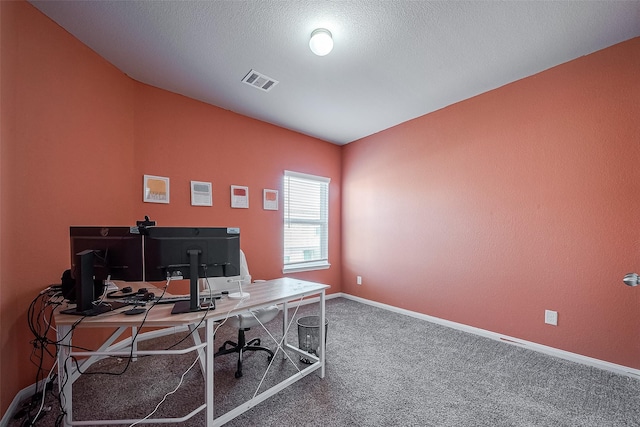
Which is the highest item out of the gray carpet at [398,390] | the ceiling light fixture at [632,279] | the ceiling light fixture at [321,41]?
the ceiling light fixture at [321,41]

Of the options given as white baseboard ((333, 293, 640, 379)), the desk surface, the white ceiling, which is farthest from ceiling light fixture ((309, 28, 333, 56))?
white baseboard ((333, 293, 640, 379))

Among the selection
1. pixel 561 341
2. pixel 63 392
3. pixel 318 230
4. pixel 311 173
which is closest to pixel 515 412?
pixel 561 341

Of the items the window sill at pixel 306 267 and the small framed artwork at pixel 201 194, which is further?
the window sill at pixel 306 267

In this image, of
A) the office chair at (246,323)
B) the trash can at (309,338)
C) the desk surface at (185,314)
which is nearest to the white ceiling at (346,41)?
the desk surface at (185,314)

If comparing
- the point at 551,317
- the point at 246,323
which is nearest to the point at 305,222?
the point at 246,323

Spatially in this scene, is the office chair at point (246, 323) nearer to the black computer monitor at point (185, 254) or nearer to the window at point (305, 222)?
the black computer monitor at point (185, 254)

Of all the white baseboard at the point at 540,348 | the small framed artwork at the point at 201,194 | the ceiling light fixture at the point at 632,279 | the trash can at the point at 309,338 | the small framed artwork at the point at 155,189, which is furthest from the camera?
the small framed artwork at the point at 201,194

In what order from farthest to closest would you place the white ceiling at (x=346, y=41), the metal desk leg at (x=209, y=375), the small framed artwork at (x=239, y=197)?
the small framed artwork at (x=239, y=197), the white ceiling at (x=346, y=41), the metal desk leg at (x=209, y=375)

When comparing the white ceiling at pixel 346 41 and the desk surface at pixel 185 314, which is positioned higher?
the white ceiling at pixel 346 41

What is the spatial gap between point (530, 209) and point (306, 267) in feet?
9.41

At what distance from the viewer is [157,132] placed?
9.34 feet

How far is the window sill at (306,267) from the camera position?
390 centimetres

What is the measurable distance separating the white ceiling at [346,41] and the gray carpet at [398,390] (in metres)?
2.68

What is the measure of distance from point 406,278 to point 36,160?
3887 mm
